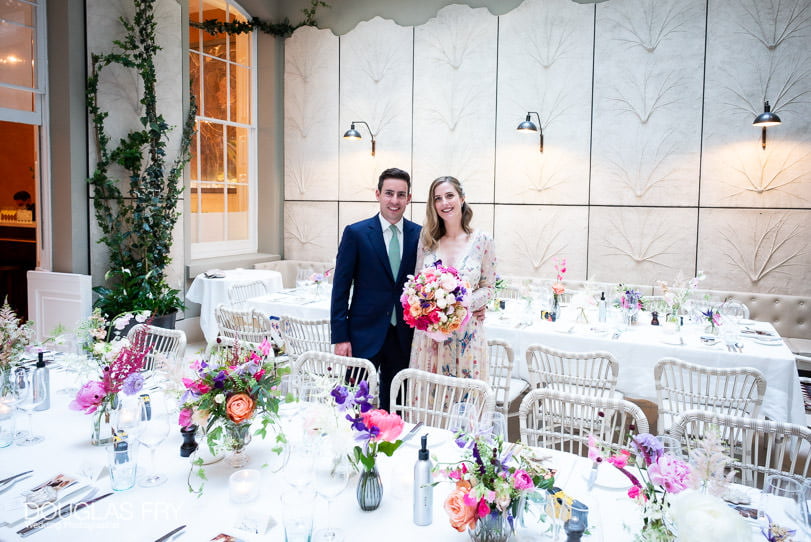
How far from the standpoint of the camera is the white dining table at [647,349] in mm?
3695

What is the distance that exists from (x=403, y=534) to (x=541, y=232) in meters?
6.00

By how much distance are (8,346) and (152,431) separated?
0.95 m

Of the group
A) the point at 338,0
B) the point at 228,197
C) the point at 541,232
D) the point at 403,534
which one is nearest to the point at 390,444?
the point at 403,534

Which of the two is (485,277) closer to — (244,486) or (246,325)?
(244,486)

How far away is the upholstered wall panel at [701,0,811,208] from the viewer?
591 cm

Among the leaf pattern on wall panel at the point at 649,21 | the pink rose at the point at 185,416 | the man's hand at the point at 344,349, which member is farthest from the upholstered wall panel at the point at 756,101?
the pink rose at the point at 185,416

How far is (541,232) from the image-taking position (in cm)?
715

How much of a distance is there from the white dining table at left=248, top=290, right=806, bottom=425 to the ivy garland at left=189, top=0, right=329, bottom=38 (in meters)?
5.82

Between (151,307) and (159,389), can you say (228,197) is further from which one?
(159,389)

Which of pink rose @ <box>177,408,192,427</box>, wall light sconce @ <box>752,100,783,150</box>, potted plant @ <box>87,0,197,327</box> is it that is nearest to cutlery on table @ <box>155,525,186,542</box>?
pink rose @ <box>177,408,192,427</box>

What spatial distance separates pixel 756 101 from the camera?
19.9ft

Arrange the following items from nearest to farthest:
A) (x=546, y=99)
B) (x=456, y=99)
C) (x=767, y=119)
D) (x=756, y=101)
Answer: (x=767, y=119), (x=756, y=101), (x=546, y=99), (x=456, y=99)

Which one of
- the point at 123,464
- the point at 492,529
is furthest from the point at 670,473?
the point at 123,464

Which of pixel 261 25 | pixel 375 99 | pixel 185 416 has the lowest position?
pixel 185 416
